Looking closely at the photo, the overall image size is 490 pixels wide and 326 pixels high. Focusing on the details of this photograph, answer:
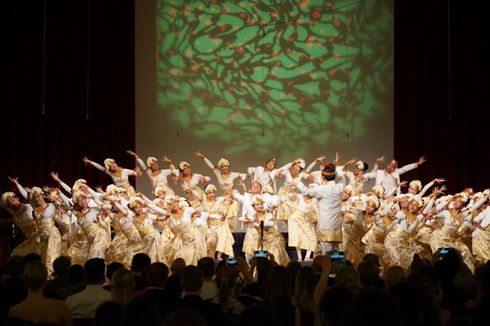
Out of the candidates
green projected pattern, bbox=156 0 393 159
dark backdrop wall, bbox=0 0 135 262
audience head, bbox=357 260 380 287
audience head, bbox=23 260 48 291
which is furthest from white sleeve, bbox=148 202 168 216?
audience head, bbox=23 260 48 291

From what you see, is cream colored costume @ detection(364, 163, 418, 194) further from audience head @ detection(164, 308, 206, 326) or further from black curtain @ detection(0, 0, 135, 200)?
audience head @ detection(164, 308, 206, 326)

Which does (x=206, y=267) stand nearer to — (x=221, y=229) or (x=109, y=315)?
(x=109, y=315)

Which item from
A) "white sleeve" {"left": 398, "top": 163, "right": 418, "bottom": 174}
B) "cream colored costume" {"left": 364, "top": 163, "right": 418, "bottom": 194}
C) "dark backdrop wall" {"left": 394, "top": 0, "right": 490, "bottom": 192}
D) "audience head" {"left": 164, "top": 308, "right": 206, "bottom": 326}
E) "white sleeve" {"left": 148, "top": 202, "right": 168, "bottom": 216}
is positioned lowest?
"audience head" {"left": 164, "top": 308, "right": 206, "bottom": 326}

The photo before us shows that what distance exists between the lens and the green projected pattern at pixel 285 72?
1452cm

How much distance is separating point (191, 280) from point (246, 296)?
65 cm

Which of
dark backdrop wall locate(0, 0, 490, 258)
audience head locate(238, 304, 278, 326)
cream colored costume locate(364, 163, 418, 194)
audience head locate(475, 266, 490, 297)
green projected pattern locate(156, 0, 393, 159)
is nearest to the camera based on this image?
audience head locate(238, 304, 278, 326)

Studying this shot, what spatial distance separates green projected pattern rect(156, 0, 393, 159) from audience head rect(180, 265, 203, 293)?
1039cm

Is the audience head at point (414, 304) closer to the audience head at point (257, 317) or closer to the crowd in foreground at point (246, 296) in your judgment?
the crowd in foreground at point (246, 296)

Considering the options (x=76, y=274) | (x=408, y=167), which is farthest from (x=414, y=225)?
(x=76, y=274)

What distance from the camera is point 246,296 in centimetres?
479

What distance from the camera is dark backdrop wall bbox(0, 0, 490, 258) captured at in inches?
530

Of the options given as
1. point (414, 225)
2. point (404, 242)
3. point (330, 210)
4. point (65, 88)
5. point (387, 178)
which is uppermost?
point (65, 88)

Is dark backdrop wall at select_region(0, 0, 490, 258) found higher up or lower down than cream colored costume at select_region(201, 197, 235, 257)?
higher up

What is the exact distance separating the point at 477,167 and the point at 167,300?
34.7 feet
